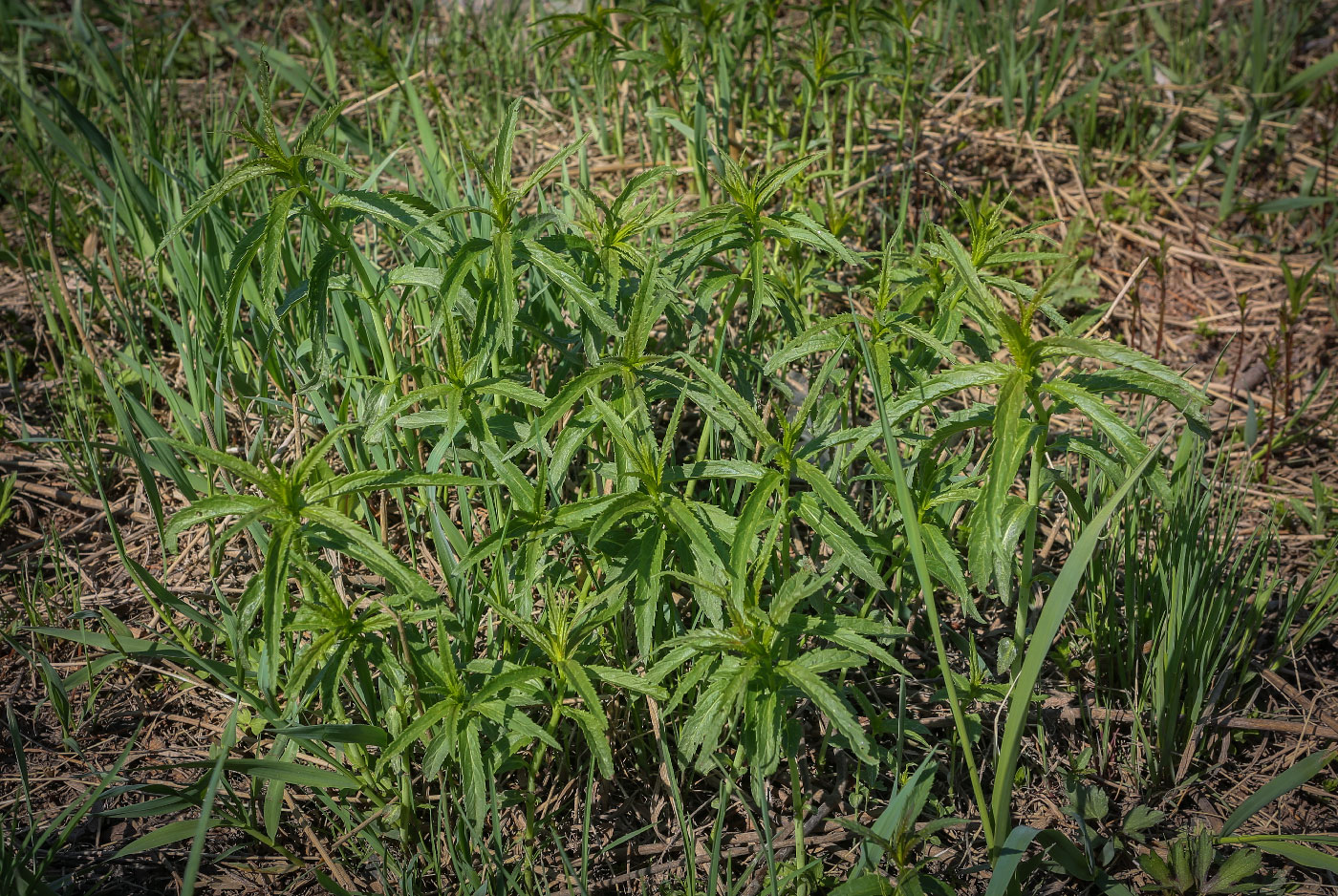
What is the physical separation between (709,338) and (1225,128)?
2.45 metres

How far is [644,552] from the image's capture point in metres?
1.46

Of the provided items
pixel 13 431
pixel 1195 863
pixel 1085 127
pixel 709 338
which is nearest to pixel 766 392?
pixel 709 338

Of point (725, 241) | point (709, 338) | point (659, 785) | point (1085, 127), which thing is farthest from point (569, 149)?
point (1085, 127)

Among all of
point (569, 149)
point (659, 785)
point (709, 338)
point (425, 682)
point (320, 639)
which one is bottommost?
point (659, 785)

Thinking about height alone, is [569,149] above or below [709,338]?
above

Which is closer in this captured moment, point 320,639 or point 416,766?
point 320,639

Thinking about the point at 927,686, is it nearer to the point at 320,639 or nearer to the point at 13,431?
the point at 320,639

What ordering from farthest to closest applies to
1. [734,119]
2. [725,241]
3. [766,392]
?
[734,119], [766,392], [725,241]

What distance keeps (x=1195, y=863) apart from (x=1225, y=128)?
301cm

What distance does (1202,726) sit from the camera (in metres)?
1.86

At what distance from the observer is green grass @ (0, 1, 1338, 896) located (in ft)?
4.72

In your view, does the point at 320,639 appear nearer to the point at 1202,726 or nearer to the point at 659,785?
the point at 659,785

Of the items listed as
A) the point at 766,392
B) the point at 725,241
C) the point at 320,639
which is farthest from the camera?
the point at 766,392

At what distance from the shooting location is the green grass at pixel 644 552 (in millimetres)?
1439
